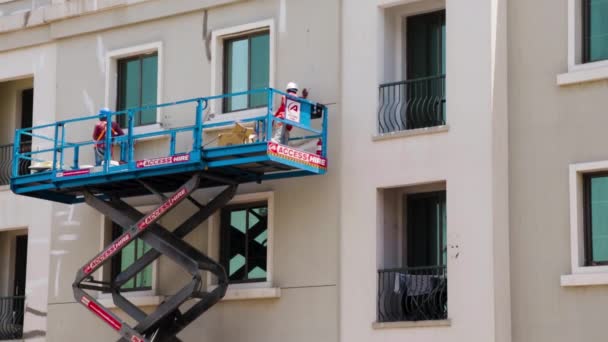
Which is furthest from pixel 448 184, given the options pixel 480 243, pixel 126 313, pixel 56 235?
pixel 56 235

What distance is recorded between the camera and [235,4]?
30.4m

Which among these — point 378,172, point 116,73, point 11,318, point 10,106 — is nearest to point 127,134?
point 116,73

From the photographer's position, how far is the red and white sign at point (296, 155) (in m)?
26.6

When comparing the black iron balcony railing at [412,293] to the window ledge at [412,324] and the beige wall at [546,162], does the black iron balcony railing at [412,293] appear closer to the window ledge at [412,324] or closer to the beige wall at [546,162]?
the window ledge at [412,324]

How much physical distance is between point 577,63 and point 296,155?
5341mm

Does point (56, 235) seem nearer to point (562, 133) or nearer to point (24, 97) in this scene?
point (24, 97)

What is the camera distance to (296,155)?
27062mm

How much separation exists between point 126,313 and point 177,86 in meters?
4.93

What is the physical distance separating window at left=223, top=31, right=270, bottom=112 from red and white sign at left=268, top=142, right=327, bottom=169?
2589 mm

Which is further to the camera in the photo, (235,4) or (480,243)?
(235,4)

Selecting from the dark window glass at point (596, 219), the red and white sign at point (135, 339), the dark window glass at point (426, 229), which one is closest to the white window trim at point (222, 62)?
the dark window glass at point (426, 229)

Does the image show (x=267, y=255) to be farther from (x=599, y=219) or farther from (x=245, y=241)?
(x=599, y=219)

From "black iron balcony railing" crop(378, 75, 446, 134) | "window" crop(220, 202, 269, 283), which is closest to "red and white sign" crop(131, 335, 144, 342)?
"window" crop(220, 202, 269, 283)

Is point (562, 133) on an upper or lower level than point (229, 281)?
upper
